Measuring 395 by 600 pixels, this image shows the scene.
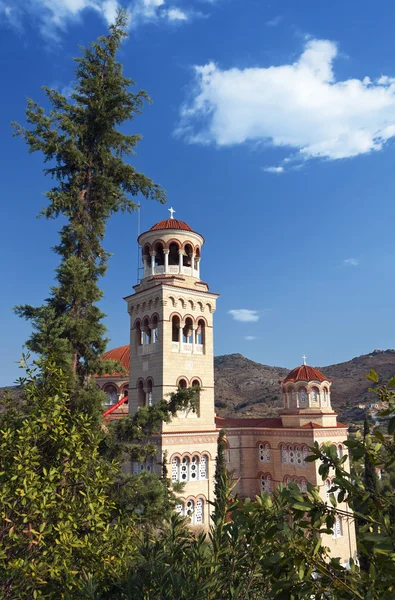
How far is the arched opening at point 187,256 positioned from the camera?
22812 millimetres

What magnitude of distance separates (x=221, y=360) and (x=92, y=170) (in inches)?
3926

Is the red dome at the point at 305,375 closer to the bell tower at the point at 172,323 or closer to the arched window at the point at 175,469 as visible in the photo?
the bell tower at the point at 172,323

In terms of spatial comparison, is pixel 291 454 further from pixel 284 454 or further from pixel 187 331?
pixel 187 331

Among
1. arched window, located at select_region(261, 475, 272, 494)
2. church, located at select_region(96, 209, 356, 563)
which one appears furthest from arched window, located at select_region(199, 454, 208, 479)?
arched window, located at select_region(261, 475, 272, 494)

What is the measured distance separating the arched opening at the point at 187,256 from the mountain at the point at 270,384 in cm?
4404

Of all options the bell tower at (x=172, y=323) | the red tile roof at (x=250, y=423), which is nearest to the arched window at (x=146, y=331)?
the bell tower at (x=172, y=323)

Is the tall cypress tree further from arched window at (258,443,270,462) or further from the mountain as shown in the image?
the mountain

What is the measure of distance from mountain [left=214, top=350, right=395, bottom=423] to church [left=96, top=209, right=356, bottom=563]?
119 ft

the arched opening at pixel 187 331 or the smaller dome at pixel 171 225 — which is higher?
the smaller dome at pixel 171 225

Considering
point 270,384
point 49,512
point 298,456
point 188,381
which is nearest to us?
point 49,512

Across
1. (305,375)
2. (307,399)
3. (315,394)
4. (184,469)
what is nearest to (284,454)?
(307,399)

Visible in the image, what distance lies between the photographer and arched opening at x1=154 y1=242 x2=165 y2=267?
891 inches

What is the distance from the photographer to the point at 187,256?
911 inches

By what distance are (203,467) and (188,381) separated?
4.16 meters
